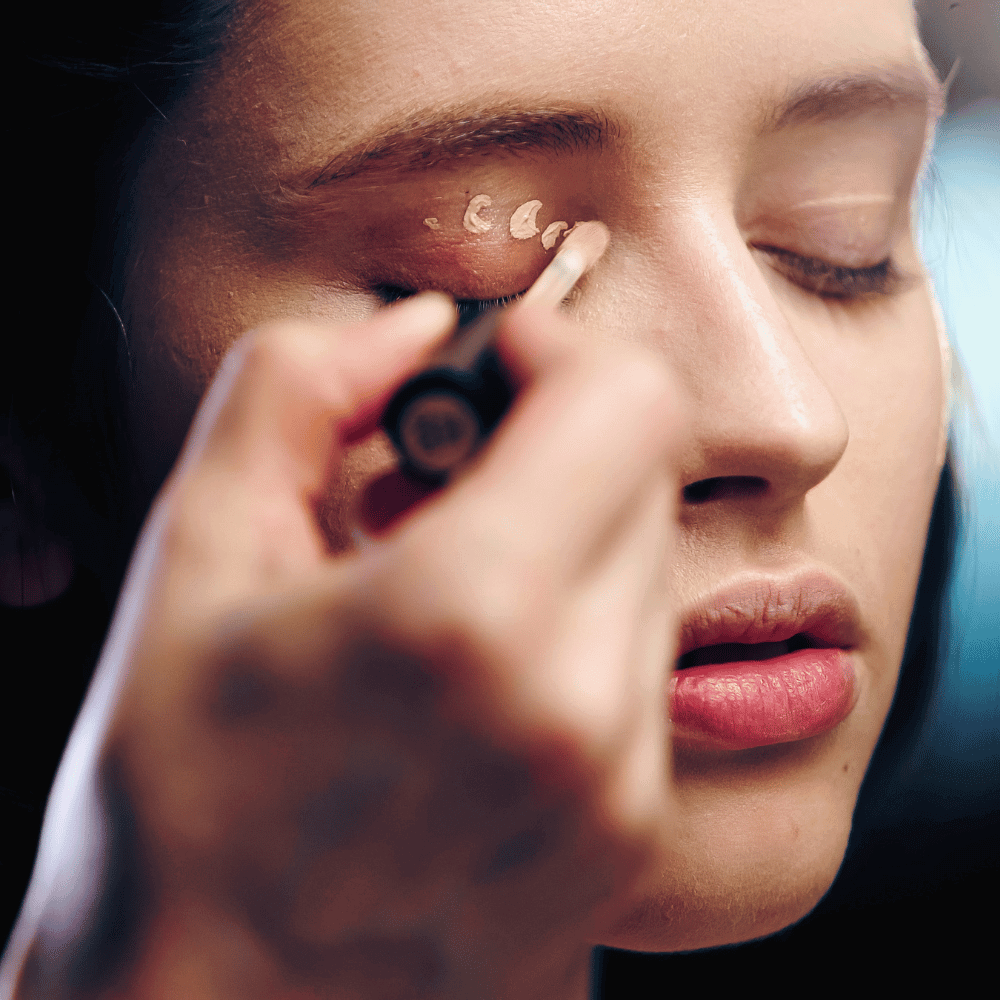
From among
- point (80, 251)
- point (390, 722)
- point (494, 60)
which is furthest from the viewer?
point (80, 251)

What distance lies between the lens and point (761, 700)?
0.57 m

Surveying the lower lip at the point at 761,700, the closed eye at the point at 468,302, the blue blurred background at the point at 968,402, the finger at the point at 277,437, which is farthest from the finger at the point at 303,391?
the blue blurred background at the point at 968,402

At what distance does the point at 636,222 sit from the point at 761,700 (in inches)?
12.7

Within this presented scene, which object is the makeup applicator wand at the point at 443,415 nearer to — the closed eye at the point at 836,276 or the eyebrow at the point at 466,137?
the eyebrow at the point at 466,137

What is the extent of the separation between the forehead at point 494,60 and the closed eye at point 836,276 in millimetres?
120

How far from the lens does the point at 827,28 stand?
0.59 m

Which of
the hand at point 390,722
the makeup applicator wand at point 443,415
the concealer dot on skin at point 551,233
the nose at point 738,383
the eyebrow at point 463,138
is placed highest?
the eyebrow at point 463,138

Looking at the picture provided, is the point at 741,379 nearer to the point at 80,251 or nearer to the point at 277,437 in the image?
the point at 277,437

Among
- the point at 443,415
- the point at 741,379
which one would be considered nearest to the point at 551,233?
the point at 741,379

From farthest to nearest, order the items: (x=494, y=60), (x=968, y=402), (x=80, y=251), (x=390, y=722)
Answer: (x=968, y=402) → (x=80, y=251) → (x=494, y=60) → (x=390, y=722)

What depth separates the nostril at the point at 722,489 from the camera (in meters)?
0.55

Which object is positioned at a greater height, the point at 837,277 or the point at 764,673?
the point at 837,277

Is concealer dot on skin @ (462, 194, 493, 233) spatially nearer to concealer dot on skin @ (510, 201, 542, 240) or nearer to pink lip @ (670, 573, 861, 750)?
concealer dot on skin @ (510, 201, 542, 240)

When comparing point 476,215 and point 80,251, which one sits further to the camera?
point 80,251
